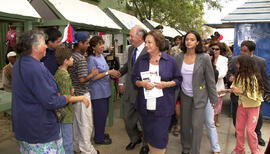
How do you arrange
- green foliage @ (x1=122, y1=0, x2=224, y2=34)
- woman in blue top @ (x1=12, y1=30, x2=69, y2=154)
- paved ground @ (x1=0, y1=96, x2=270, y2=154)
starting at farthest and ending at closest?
green foliage @ (x1=122, y1=0, x2=224, y2=34) < paved ground @ (x1=0, y1=96, x2=270, y2=154) < woman in blue top @ (x1=12, y1=30, x2=69, y2=154)

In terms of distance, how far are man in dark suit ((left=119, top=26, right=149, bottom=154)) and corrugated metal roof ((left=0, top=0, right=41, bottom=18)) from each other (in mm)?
1987

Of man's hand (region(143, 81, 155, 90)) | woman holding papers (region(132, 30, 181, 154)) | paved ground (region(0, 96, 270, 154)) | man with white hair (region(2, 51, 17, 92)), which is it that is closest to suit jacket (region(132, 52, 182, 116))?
woman holding papers (region(132, 30, 181, 154))

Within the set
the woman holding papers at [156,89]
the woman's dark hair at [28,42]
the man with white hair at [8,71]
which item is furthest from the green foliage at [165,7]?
the woman's dark hair at [28,42]

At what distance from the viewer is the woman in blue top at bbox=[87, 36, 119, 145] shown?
3.72 m

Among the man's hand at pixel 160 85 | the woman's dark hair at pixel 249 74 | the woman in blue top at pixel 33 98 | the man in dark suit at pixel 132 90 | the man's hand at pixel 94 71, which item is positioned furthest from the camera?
the man in dark suit at pixel 132 90

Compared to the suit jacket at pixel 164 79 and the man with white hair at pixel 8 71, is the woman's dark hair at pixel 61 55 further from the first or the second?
the man with white hair at pixel 8 71

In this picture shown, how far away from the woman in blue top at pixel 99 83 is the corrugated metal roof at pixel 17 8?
54.3 inches

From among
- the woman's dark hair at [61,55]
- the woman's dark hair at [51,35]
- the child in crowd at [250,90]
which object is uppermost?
the woman's dark hair at [51,35]

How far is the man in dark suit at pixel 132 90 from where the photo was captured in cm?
361

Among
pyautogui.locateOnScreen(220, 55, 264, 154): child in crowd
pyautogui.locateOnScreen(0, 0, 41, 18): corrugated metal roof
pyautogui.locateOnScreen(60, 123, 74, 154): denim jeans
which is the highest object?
pyautogui.locateOnScreen(0, 0, 41, 18): corrugated metal roof

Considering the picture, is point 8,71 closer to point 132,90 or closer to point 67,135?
point 67,135

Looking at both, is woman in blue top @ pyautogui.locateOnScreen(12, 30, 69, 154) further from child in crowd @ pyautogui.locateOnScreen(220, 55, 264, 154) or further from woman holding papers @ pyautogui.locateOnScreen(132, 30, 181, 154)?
child in crowd @ pyautogui.locateOnScreen(220, 55, 264, 154)

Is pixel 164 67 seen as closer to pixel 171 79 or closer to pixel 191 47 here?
pixel 171 79

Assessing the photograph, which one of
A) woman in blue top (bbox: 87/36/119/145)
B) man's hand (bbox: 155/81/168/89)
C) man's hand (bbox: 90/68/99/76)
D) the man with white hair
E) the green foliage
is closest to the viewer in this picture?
man's hand (bbox: 155/81/168/89)
